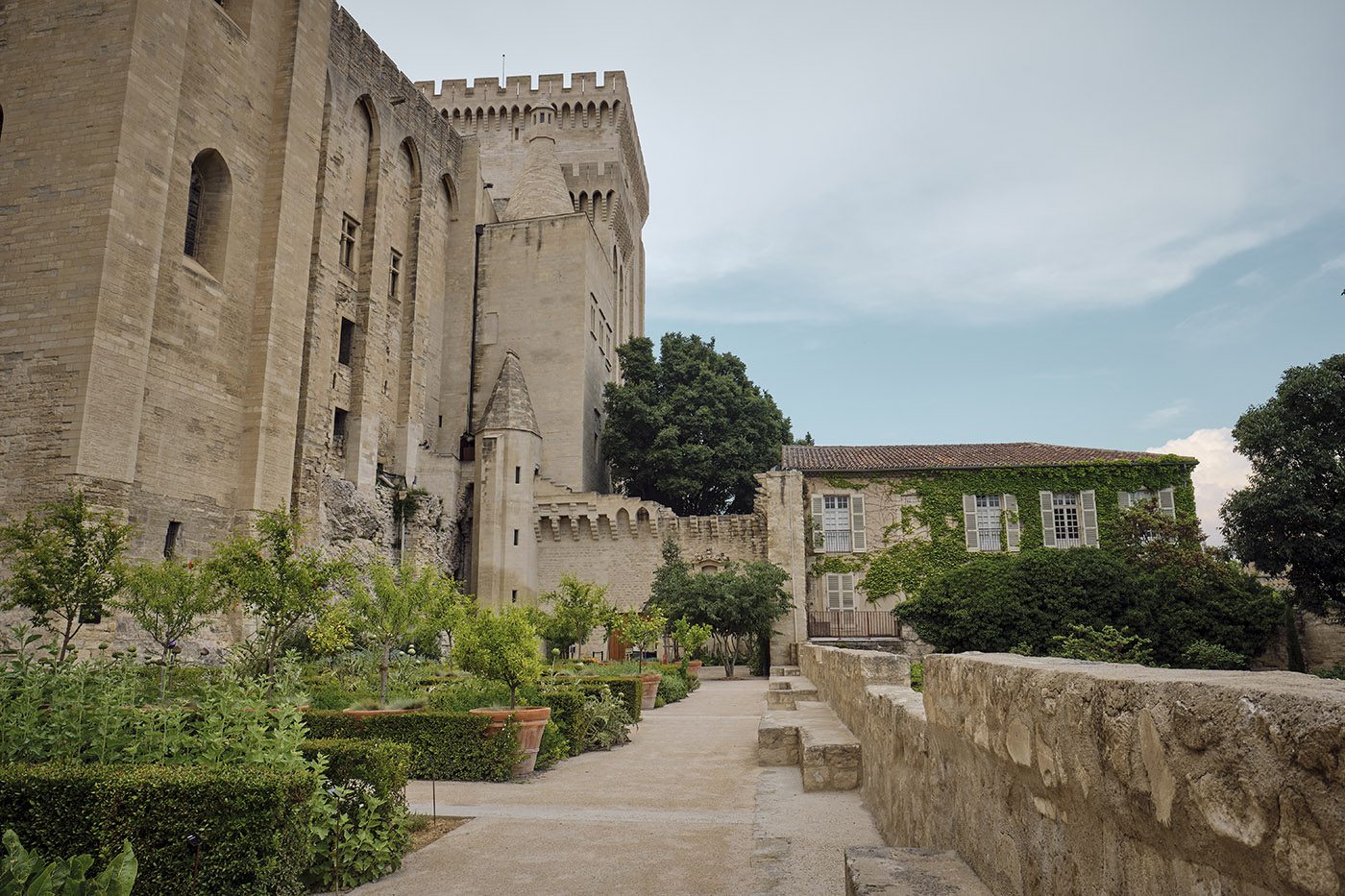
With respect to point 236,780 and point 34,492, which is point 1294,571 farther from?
point 34,492

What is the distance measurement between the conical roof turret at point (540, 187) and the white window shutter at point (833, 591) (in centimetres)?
2184

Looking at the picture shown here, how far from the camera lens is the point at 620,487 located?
44.3 m

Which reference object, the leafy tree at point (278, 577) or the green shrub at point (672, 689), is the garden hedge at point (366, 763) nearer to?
the leafy tree at point (278, 577)

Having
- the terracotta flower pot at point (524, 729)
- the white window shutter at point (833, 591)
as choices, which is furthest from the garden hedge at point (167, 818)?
the white window shutter at point (833, 591)

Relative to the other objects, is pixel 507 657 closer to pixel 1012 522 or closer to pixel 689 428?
pixel 1012 522

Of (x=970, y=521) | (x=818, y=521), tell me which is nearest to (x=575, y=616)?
(x=818, y=521)

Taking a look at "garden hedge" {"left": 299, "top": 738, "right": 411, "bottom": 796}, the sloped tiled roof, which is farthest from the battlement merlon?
"garden hedge" {"left": 299, "top": 738, "right": 411, "bottom": 796}

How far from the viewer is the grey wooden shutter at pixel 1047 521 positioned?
1160 inches

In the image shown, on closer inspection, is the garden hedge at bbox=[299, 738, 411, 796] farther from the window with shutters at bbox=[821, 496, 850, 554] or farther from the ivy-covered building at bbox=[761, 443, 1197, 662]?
the window with shutters at bbox=[821, 496, 850, 554]

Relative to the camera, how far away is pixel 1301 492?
941 inches

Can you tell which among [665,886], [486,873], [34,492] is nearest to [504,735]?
[486,873]

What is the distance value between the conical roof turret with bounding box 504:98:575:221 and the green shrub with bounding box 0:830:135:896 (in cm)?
3946

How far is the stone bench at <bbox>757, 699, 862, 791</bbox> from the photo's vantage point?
7.45 m

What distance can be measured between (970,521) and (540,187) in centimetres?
2561
